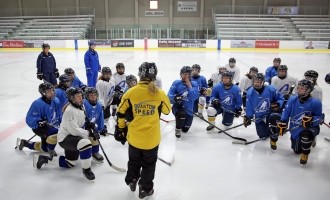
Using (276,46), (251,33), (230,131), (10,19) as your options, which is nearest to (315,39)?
(276,46)

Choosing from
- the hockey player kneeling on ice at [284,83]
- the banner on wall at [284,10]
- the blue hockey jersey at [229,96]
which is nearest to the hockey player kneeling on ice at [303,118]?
A: the blue hockey jersey at [229,96]

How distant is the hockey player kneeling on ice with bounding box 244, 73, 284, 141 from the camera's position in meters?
4.12

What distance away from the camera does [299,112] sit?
11.6 ft

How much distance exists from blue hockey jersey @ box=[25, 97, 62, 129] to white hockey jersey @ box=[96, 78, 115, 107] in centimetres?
131

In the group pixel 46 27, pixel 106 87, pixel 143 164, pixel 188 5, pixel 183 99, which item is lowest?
pixel 143 164

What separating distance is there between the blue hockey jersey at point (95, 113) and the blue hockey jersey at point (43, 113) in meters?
0.41

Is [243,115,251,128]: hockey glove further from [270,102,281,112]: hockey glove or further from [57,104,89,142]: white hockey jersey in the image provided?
[57,104,89,142]: white hockey jersey

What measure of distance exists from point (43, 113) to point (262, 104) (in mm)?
2912

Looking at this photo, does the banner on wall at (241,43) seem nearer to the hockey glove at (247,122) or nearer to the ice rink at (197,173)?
the ice rink at (197,173)

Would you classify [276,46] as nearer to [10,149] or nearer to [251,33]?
[251,33]

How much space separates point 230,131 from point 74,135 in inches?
101

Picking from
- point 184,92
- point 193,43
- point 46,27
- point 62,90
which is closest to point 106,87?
point 62,90

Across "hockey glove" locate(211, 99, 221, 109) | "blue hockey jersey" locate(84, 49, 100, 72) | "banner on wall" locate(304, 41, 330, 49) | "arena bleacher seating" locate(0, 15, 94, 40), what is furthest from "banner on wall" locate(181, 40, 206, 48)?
"hockey glove" locate(211, 99, 221, 109)

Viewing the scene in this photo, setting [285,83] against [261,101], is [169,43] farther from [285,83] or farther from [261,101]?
[261,101]
